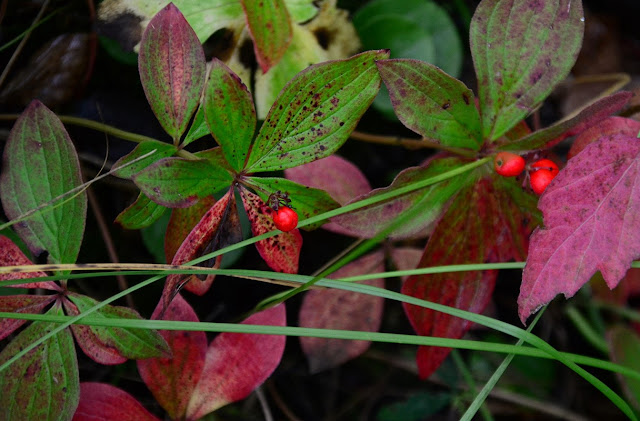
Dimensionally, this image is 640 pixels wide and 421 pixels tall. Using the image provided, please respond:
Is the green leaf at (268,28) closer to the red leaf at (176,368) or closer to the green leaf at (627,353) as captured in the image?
the red leaf at (176,368)

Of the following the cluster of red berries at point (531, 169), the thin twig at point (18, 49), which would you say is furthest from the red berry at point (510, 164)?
the thin twig at point (18, 49)

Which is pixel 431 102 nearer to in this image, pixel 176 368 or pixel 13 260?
pixel 176 368

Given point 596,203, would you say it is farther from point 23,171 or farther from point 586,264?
point 23,171

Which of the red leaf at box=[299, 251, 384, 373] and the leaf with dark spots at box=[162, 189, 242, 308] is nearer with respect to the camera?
the leaf with dark spots at box=[162, 189, 242, 308]

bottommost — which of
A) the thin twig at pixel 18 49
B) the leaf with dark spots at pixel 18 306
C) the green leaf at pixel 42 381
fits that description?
the green leaf at pixel 42 381

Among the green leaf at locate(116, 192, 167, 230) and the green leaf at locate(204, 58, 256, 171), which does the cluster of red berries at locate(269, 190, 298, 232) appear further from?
the green leaf at locate(116, 192, 167, 230)

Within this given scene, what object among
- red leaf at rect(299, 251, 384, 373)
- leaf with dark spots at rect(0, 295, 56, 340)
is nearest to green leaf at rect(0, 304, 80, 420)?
leaf with dark spots at rect(0, 295, 56, 340)
